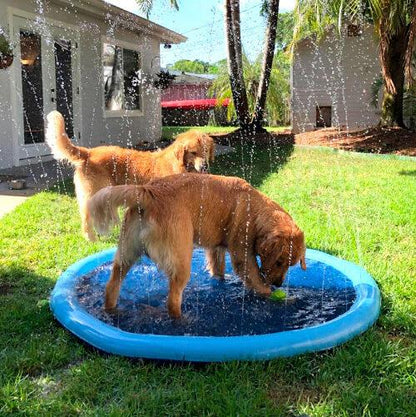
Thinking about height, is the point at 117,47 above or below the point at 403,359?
above

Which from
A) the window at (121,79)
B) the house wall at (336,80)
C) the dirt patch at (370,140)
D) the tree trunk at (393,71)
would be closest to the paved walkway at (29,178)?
the window at (121,79)

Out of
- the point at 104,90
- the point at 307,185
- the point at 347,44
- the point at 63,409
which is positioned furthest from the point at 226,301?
the point at 347,44

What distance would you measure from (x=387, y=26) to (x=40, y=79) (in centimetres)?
888

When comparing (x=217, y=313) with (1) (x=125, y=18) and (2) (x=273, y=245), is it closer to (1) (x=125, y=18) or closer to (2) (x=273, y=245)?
(2) (x=273, y=245)

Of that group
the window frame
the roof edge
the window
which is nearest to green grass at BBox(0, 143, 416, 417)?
the roof edge

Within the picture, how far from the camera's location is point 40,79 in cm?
1174

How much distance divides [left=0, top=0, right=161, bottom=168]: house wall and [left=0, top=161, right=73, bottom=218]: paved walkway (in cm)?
59

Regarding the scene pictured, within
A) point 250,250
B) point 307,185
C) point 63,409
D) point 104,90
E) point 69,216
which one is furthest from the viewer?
point 104,90

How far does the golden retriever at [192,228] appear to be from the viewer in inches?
129

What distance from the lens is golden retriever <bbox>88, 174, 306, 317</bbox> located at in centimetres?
329

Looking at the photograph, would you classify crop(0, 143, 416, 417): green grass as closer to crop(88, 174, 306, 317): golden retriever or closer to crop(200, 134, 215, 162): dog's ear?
crop(88, 174, 306, 317): golden retriever

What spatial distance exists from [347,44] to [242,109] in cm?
571

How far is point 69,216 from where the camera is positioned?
662cm

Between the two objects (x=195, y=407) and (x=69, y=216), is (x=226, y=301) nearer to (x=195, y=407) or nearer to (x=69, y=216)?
(x=195, y=407)
